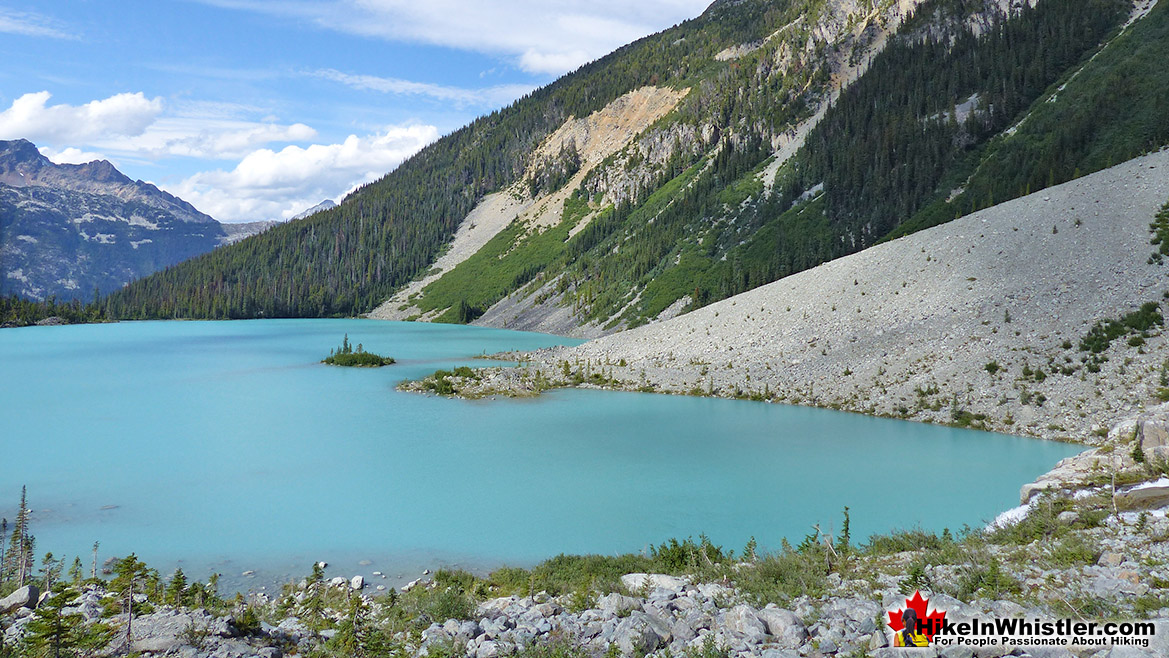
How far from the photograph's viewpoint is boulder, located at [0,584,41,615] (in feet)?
29.6

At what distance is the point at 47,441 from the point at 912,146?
3307 inches

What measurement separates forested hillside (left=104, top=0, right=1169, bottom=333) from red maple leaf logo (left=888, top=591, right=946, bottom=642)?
53618mm

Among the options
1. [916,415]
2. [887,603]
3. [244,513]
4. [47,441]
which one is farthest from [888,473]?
[47,441]

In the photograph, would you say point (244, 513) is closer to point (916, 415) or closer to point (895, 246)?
point (916, 415)

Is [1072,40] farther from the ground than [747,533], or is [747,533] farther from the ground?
[1072,40]

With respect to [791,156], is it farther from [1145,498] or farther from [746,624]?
[746,624]

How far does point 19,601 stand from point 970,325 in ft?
119

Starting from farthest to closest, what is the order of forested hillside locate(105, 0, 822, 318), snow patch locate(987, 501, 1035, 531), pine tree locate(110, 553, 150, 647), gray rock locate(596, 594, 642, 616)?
forested hillside locate(105, 0, 822, 318)
snow patch locate(987, 501, 1035, 531)
gray rock locate(596, 594, 642, 616)
pine tree locate(110, 553, 150, 647)

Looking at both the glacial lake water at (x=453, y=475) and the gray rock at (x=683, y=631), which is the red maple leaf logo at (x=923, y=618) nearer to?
the gray rock at (x=683, y=631)

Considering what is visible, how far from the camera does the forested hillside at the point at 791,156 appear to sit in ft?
209

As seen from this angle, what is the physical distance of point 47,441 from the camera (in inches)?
1148

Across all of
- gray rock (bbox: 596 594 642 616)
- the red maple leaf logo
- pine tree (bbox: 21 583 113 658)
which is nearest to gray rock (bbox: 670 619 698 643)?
gray rock (bbox: 596 594 642 616)

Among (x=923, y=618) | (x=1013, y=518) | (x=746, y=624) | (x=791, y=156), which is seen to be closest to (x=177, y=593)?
(x=746, y=624)

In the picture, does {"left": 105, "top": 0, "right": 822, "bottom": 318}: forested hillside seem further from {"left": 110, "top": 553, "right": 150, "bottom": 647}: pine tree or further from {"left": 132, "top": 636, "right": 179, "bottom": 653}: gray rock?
{"left": 132, "top": 636, "right": 179, "bottom": 653}: gray rock
